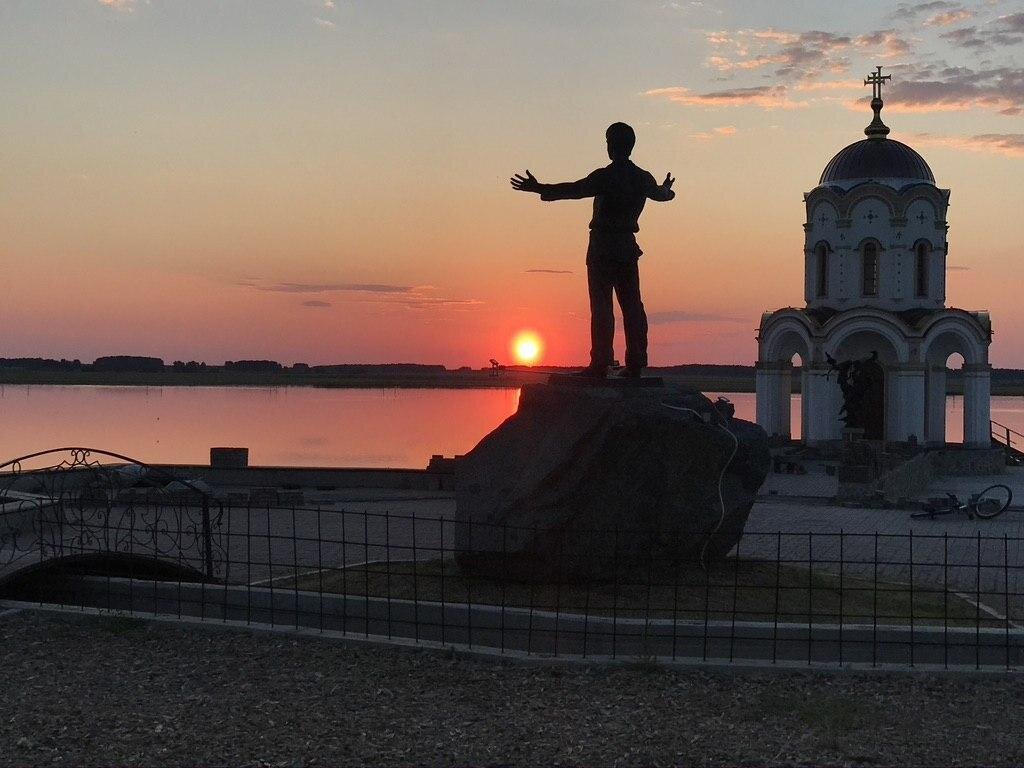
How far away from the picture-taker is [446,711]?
8234 mm

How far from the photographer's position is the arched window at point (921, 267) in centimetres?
3541

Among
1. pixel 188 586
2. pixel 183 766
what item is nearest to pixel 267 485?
pixel 188 586

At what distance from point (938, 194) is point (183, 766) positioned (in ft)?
109

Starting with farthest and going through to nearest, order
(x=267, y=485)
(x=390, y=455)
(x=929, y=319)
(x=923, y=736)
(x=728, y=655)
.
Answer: (x=390, y=455) → (x=929, y=319) → (x=267, y=485) → (x=728, y=655) → (x=923, y=736)

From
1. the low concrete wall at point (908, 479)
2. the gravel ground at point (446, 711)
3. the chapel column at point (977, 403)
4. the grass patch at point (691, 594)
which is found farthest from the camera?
the chapel column at point (977, 403)

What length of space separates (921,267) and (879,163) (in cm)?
367

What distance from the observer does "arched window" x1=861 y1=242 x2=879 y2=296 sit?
35.6 meters

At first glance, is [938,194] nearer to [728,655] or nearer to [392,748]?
[728,655]

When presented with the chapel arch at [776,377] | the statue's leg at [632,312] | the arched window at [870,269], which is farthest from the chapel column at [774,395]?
the statue's leg at [632,312]

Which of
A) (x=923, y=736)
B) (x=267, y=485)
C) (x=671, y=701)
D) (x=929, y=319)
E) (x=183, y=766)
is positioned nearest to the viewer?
(x=183, y=766)

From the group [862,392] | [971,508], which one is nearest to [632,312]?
[971,508]

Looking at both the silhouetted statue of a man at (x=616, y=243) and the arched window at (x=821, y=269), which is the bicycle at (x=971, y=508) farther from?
the arched window at (x=821, y=269)

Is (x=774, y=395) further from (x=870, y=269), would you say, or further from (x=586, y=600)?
(x=586, y=600)

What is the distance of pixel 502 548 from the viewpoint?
37.4 ft
